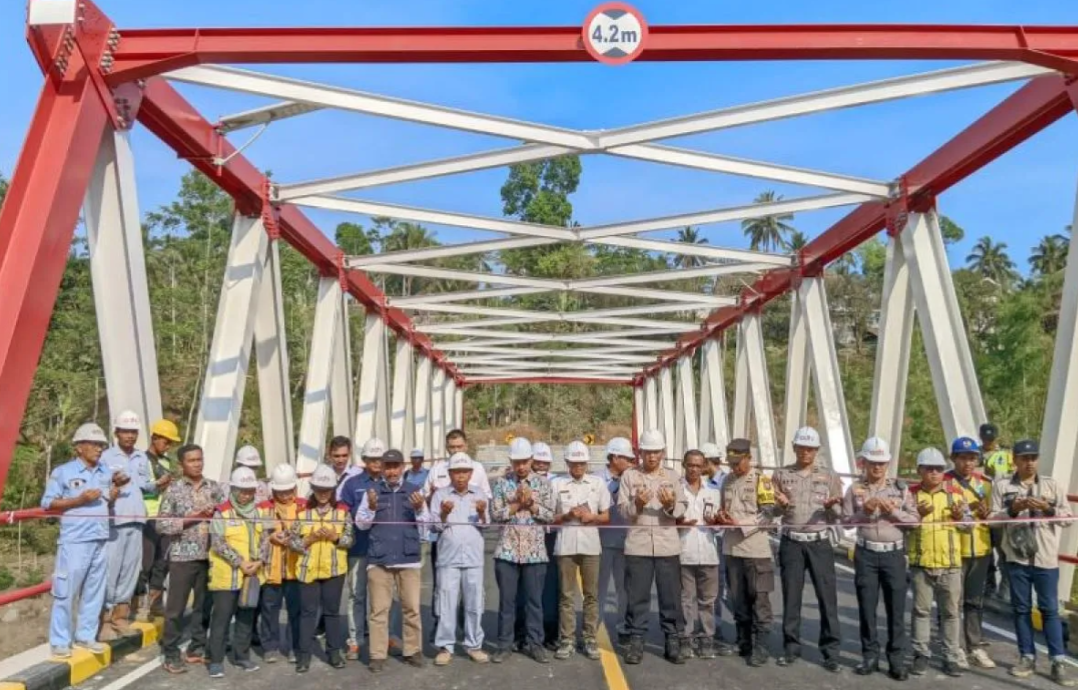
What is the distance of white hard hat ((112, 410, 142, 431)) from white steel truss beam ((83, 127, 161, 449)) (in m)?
0.25

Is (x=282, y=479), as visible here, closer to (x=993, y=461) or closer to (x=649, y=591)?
(x=649, y=591)

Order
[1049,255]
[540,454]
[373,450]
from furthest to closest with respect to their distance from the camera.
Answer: [1049,255], [373,450], [540,454]

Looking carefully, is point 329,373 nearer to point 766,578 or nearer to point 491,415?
point 766,578

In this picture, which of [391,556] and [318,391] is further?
[318,391]

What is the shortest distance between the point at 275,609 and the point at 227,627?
411 mm

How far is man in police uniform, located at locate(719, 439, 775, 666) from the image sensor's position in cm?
693

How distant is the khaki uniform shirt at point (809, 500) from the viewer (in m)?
6.88

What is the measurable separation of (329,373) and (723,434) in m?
9.95

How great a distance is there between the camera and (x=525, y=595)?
7.18 m

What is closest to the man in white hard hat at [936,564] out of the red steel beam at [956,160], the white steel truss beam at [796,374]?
the red steel beam at [956,160]

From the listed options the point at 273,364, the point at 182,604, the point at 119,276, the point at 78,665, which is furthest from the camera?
the point at 273,364

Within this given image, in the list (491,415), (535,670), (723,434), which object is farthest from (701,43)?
(491,415)

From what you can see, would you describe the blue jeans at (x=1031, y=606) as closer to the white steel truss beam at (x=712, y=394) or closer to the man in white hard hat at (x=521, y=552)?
the man in white hard hat at (x=521, y=552)

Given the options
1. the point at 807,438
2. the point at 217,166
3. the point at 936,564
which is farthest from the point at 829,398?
the point at 217,166
